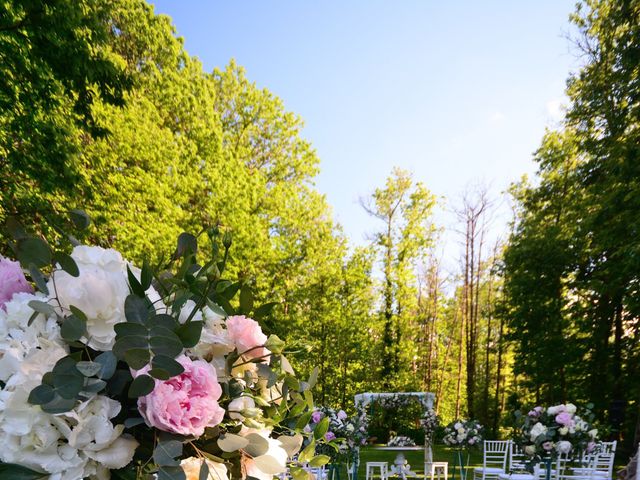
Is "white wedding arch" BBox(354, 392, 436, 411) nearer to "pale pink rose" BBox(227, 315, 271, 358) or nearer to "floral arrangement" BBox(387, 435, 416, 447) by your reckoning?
"floral arrangement" BBox(387, 435, 416, 447)

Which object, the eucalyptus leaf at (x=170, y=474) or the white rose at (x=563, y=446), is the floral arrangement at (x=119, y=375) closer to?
the eucalyptus leaf at (x=170, y=474)

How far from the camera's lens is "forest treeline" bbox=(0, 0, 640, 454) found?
19.7 ft

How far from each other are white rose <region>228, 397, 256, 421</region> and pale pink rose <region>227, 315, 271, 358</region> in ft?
0.27

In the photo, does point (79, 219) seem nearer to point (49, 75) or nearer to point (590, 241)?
point (49, 75)

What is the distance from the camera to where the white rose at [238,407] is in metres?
0.84

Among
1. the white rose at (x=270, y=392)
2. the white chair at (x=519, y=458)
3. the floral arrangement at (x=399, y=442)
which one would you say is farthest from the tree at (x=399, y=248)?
the white rose at (x=270, y=392)

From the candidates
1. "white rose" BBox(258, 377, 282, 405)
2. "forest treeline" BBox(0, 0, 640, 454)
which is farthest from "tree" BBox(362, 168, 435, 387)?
"white rose" BBox(258, 377, 282, 405)

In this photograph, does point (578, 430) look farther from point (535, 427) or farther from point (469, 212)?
point (469, 212)

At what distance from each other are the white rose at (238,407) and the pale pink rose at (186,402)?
7 centimetres

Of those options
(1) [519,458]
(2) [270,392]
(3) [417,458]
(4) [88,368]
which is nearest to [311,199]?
(3) [417,458]

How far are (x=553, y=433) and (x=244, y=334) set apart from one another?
4370mm

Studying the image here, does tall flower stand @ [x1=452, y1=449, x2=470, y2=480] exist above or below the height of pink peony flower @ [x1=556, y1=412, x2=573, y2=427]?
below

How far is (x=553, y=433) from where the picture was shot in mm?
4309

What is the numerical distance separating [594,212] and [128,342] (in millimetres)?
12971
